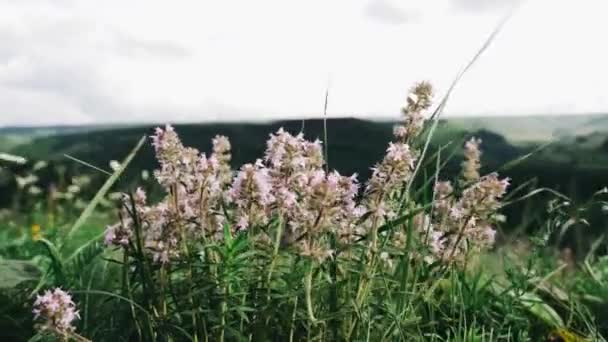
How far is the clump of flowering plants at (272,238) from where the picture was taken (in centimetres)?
254

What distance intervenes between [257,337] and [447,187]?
117 centimetres

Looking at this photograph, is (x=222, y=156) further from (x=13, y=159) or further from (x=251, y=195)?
(x=13, y=159)

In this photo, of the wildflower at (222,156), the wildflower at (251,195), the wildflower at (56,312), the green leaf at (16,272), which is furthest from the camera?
the green leaf at (16,272)

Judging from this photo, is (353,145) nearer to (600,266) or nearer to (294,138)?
(600,266)

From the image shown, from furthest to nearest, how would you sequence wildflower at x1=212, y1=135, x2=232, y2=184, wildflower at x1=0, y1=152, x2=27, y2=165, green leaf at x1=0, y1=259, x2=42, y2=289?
green leaf at x1=0, y1=259, x2=42, y2=289 → wildflower at x1=0, y1=152, x2=27, y2=165 → wildflower at x1=212, y1=135, x2=232, y2=184

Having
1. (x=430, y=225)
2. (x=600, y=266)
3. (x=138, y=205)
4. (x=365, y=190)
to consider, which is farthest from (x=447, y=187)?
(x=600, y=266)

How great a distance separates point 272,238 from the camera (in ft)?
9.04

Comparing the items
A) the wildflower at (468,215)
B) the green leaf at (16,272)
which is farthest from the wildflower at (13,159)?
the wildflower at (468,215)

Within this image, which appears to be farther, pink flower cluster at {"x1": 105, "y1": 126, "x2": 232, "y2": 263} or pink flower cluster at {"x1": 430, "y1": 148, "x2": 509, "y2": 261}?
pink flower cluster at {"x1": 430, "y1": 148, "x2": 509, "y2": 261}

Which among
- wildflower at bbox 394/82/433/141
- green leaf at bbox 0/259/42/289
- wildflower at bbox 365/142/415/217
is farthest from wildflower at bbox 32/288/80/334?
green leaf at bbox 0/259/42/289

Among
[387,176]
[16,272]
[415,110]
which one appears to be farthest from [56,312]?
[16,272]

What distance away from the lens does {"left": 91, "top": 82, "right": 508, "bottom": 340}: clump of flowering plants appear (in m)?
2.54

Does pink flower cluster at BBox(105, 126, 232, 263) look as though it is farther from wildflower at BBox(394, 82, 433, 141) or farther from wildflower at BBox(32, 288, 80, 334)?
wildflower at BBox(394, 82, 433, 141)

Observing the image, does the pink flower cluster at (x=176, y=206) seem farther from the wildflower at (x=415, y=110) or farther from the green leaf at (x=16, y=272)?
the green leaf at (x=16, y=272)
